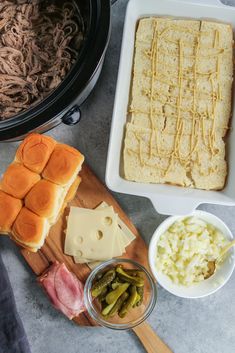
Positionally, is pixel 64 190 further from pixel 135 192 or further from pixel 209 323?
pixel 209 323

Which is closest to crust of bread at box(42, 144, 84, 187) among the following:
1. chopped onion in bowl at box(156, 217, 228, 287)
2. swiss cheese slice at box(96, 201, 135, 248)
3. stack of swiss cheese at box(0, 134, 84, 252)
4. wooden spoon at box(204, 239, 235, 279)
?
stack of swiss cheese at box(0, 134, 84, 252)

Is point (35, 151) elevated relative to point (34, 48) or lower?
lower

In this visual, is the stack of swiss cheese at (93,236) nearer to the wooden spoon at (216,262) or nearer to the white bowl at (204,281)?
the white bowl at (204,281)

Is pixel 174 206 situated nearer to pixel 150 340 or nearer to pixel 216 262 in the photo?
pixel 216 262

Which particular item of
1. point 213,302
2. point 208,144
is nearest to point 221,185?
point 208,144

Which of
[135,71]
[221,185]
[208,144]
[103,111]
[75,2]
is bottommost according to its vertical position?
[221,185]

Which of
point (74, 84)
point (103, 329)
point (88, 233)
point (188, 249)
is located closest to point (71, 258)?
point (88, 233)
